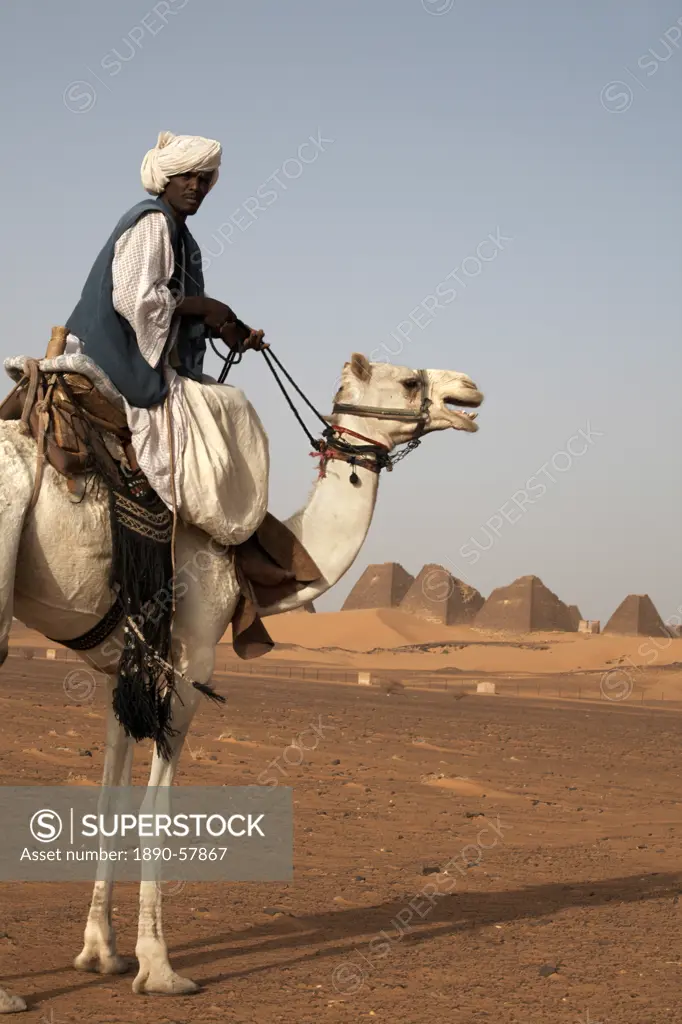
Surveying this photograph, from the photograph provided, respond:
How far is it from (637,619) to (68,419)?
75.3 m

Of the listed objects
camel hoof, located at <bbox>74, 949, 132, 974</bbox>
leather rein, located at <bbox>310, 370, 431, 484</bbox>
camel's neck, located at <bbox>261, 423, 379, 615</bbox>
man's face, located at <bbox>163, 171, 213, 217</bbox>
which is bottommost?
camel hoof, located at <bbox>74, 949, 132, 974</bbox>

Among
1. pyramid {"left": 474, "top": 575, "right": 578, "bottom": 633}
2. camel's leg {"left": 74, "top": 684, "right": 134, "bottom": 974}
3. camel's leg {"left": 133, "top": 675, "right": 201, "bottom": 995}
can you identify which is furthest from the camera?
pyramid {"left": 474, "top": 575, "right": 578, "bottom": 633}

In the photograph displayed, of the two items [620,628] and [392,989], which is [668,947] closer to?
[392,989]

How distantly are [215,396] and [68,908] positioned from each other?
3.85 metres

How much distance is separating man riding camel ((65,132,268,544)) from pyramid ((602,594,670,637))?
7299 centimetres

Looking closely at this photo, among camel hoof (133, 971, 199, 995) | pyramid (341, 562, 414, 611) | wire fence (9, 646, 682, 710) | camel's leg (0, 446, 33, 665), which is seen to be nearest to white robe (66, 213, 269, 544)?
camel's leg (0, 446, 33, 665)

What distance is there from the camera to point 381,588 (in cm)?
9412

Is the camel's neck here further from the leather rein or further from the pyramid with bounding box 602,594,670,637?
the pyramid with bounding box 602,594,670,637

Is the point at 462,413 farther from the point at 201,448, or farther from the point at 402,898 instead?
the point at 402,898

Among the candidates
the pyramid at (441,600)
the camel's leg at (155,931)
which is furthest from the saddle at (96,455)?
the pyramid at (441,600)

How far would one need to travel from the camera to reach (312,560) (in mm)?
6285

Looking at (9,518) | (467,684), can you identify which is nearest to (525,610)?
(467,684)

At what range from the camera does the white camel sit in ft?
17.2

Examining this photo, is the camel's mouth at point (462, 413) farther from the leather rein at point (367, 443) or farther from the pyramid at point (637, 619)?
the pyramid at point (637, 619)
